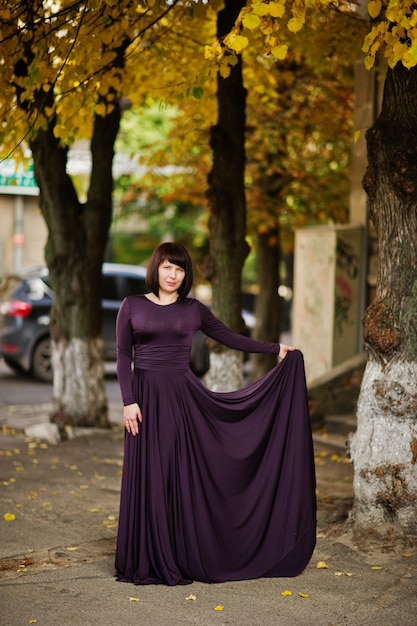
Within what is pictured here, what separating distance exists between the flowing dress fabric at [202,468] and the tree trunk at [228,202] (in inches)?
128

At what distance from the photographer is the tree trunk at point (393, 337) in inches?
243

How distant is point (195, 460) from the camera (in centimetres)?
559

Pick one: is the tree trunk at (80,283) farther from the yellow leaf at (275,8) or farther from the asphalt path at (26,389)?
the yellow leaf at (275,8)

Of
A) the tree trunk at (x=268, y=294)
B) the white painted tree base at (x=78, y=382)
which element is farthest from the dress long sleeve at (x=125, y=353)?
the tree trunk at (x=268, y=294)

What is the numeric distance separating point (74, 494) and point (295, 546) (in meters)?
2.65

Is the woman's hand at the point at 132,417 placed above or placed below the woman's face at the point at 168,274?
below

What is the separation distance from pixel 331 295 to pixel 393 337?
16.3 feet

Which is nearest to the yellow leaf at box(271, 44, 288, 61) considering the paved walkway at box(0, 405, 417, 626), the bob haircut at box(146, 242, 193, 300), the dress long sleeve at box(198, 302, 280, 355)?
the bob haircut at box(146, 242, 193, 300)

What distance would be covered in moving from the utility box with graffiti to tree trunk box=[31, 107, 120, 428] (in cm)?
264

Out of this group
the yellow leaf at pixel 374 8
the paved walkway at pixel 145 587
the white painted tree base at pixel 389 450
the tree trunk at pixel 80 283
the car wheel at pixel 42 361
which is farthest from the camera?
the car wheel at pixel 42 361

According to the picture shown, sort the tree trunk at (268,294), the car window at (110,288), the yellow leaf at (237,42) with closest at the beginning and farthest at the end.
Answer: the yellow leaf at (237,42), the tree trunk at (268,294), the car window at (110,288)

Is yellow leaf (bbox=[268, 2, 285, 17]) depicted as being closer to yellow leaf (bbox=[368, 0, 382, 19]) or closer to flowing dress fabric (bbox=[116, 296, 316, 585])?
yellow leaf (bbox=[368, 0, 382, 19])

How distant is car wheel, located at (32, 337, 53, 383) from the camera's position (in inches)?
598

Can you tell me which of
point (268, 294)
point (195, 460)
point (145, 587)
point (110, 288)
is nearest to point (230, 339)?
point (195, 460)
